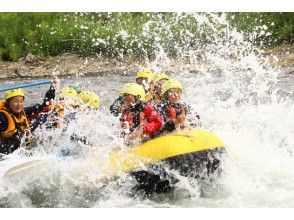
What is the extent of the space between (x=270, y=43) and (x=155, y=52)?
1333mm

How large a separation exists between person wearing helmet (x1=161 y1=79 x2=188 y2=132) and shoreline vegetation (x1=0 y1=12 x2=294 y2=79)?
696 mm

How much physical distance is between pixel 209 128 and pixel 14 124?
1.42m

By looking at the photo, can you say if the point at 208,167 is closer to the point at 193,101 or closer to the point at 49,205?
the point at 49,205

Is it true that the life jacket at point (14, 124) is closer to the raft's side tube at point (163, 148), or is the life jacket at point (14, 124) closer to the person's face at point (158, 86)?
the raft's side tube at point (163, 148)

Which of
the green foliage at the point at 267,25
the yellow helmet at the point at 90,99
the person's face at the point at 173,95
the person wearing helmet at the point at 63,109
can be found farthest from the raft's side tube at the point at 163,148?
the green foliage at the point at 267,25

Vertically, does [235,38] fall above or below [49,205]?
above

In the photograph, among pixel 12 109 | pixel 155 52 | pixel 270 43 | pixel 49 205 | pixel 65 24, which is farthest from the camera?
pixel 155 52

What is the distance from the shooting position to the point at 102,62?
550cm

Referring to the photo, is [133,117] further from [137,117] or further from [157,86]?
[157,86]

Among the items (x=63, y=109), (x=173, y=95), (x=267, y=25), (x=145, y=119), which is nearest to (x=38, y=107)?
(x=63, y=109)

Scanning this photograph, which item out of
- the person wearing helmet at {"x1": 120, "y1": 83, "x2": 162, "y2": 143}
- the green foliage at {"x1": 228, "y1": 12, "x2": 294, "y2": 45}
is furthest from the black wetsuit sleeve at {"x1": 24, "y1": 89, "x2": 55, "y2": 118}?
the green foliage at {"x1": 228, "y1": 12, "x2": 294, "y2": 45}

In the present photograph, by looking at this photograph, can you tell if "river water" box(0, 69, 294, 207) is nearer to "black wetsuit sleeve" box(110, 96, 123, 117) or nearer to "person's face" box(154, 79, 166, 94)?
"black wetsuit sleeve" box(110, 96, 123, 117)

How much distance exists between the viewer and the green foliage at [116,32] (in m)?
3.92

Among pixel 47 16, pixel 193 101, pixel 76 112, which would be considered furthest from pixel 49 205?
pixel 193 101
